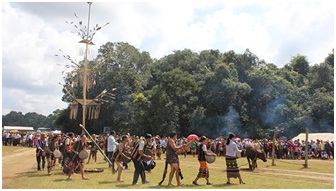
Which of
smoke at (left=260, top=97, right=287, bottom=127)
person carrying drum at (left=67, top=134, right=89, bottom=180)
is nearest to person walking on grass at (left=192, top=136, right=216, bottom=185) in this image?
person carrying drum at (left=67, top=134, right=89, bottom=180)

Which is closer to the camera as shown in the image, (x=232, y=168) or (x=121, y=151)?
(x=232, y=168)

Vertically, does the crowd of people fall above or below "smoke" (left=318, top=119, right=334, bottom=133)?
below

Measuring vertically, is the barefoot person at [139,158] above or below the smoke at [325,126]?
below

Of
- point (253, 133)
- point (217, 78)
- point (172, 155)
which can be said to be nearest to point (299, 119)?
point (253, 133)

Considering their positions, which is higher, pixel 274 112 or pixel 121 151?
pixel 274 112

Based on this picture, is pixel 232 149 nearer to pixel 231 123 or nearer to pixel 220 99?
pixel 231 123

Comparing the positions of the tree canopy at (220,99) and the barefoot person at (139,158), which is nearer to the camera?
the barefoot person at (139,158)

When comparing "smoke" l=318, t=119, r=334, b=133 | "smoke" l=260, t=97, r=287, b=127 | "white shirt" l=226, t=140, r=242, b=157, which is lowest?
"white shirt" l=226, t=140, r=242, b=157

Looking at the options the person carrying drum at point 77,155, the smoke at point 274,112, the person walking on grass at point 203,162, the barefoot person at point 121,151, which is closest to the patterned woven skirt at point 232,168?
the person walking on grass at point 203,162

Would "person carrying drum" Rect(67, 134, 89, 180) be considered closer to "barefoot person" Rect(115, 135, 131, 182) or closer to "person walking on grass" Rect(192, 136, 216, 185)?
"barefoot person" Rect(115, 135, 131, 182)

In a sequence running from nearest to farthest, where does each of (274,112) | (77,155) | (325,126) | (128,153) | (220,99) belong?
(77,155) < (128,153) < (325,126) < (274,112) < (220,99)

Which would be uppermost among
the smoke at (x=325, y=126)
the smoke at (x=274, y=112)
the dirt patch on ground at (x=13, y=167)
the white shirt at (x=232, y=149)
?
the smoke at (x=274, y=112)

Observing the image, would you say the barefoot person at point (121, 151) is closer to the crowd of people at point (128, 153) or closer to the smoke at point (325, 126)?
the crowd of people at point (128, 153)

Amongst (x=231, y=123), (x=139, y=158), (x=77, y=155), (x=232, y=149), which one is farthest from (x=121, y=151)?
(x=231, y=123)
